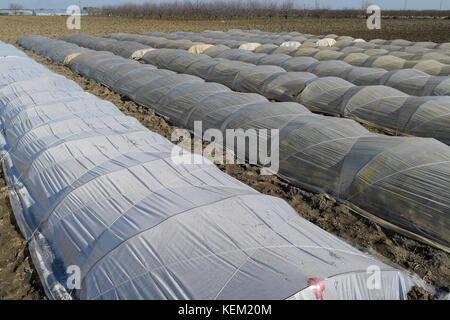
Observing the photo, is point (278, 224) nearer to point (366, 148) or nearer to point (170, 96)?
point (366, 148)

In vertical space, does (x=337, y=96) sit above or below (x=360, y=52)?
below

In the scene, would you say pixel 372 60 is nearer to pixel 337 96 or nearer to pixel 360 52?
pixel 360 52

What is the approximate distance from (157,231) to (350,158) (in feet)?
16.3

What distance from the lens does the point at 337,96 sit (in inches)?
508

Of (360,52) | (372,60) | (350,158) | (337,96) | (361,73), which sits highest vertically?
(360,52)

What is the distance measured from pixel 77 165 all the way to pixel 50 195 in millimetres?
790

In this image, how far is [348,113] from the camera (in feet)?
40.2

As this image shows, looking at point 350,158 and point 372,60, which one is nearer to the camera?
point 350,158

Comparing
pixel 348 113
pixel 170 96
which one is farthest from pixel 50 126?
pixel 348 113

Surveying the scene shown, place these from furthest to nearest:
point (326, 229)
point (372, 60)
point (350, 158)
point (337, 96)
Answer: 1. point (372, 60)
2. point (337, 96)
3. point (350, 158)
4. point (326, 229)

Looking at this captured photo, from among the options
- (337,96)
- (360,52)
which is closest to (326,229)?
(337,96)

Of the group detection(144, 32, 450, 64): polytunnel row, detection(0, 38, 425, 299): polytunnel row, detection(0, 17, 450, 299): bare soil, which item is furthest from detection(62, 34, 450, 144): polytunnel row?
detection(0, 38, 425, 299): polytunnel row

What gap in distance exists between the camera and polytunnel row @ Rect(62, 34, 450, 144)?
10359 millimetres

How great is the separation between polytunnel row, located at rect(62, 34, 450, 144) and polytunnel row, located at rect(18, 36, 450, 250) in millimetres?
3240
